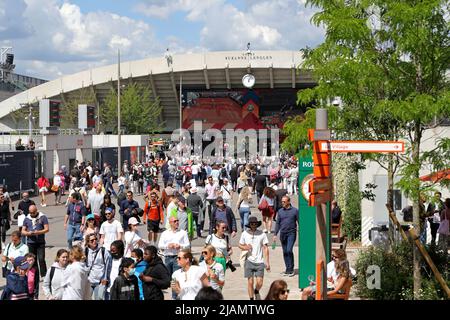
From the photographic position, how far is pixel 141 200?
34.4 metres

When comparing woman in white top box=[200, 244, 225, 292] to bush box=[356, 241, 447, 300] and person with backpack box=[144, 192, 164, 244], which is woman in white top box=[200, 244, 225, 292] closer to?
bush box=[356, 241, 447, 300]

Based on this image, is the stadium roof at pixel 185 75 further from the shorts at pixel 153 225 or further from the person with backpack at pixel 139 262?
the person with backpack at pixel 139 262

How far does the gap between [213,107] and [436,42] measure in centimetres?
7986

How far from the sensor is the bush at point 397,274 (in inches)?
466

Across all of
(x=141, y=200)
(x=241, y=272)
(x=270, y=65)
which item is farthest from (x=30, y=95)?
(x=241, y=272)

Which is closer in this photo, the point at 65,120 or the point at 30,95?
the point at 65,120

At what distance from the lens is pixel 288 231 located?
49.6 ft

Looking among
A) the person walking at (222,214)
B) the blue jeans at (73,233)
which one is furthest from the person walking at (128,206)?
the person walking at (222,214)

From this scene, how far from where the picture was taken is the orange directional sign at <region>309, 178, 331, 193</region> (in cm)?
805

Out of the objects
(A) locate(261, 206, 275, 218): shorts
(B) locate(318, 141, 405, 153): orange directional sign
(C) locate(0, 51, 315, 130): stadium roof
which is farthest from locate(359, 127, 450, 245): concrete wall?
(C) locate(0, 51, 315, 130): stadium roof

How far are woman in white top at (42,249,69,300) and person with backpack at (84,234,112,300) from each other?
2.35ft

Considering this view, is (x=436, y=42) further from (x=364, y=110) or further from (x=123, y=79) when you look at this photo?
(x=123, y=79)

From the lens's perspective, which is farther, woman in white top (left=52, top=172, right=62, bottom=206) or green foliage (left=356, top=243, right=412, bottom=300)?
woman in white top (left=52, top=172, right=62, bottom=206)

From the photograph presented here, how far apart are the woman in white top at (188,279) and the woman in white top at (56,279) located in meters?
1.53
